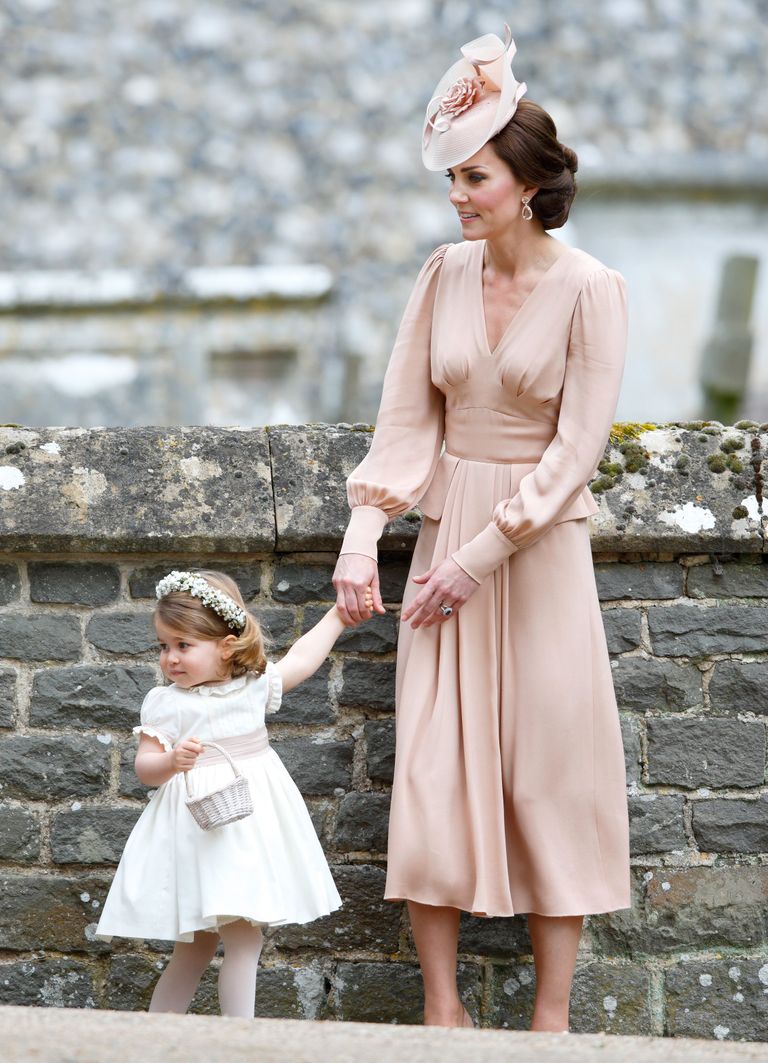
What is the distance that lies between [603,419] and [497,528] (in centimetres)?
31

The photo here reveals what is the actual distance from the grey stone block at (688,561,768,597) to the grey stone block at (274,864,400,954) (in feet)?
3.29

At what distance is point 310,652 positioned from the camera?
3189 mm

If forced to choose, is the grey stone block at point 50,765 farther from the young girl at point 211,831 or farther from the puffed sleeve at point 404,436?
the puffed sleeve at point 404,436

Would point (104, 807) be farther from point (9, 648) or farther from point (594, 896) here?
point (594, 896)

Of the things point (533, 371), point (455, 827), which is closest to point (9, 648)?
point (455, 827)

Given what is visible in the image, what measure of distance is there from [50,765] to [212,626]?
77cm

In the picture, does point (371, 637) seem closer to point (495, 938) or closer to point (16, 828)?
point (495, 938)

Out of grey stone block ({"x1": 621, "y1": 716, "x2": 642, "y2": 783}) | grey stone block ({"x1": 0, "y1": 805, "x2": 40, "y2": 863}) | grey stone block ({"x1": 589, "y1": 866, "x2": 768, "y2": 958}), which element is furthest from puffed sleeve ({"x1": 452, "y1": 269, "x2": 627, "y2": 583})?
grey stone block ({"x1": 0, "y1": 805, "x2": 40, "y2": 863})

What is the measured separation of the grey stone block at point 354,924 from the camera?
356 cm

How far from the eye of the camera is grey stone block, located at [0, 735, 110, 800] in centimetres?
355

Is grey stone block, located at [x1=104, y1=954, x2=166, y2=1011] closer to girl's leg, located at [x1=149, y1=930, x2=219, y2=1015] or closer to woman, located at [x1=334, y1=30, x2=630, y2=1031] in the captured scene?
girl's leg, located at [x1=149, y1=930, x2=219, y2=1015]

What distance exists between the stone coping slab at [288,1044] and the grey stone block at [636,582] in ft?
4.78

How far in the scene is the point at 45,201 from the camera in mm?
13117

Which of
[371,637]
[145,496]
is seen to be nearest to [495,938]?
[371,637]
